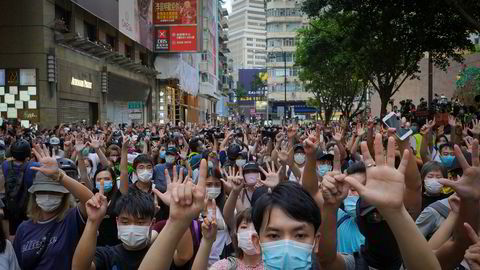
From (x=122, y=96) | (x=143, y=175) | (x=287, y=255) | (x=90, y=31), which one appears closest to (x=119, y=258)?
(x=287, y=255)

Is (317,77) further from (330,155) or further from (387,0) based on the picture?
(330,155)

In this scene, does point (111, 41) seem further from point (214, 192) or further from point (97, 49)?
point (214, 192)

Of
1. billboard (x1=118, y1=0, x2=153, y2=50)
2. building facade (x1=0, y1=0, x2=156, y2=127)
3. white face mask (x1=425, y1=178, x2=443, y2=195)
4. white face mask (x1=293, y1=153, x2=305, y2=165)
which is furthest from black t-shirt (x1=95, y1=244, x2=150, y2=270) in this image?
billboard (x1=118, y1=0, x2=153, y2=50)

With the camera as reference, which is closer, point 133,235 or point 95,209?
point 95,209

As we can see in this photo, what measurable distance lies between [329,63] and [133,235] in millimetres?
26575

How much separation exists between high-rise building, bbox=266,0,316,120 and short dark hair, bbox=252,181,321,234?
233 ft

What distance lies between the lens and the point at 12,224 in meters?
6.12

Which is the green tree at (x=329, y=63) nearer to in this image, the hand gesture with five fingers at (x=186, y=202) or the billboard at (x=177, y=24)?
the billboard at (x=177, y=24)

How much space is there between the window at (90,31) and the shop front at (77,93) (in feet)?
5.83

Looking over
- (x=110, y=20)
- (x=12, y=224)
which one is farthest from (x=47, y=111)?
(x=12, y=224)

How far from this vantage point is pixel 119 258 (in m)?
3.28

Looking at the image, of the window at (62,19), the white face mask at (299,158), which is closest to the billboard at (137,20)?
the window at (62,19)

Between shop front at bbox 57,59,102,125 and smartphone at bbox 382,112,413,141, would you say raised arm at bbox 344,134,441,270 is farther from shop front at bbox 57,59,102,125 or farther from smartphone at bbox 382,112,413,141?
shop front at bbox 57,59,102,125

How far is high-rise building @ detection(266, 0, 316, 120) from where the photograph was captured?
74.5 meters
